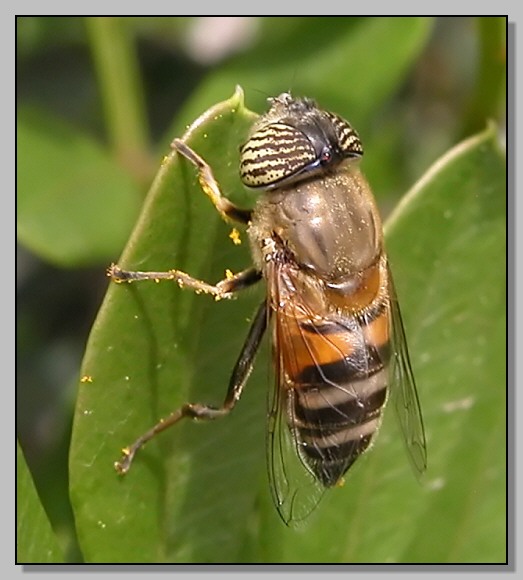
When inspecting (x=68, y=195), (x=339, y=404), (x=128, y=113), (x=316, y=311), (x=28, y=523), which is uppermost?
(x=128, y=113)

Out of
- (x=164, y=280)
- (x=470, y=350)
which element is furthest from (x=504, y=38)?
(x=164, y=280)

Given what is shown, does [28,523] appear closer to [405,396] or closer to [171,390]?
[171,390]

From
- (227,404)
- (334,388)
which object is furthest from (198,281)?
(334,388)

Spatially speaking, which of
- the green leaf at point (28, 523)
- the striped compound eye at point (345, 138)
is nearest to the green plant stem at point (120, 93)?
the striped compound eye at point (345, 138)

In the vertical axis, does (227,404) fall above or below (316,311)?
below

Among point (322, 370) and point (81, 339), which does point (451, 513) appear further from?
point (81, 339)
